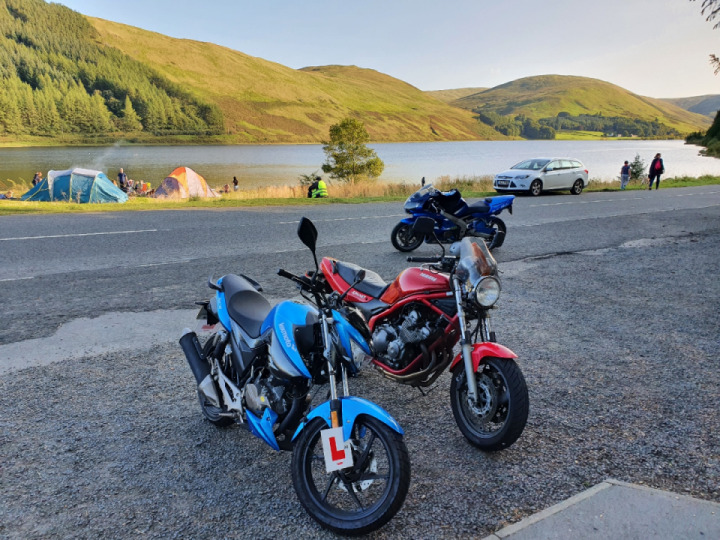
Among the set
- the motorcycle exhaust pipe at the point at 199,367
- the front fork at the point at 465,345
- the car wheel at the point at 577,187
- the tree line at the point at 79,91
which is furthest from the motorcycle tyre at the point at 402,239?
the tree line at the point at 79,91

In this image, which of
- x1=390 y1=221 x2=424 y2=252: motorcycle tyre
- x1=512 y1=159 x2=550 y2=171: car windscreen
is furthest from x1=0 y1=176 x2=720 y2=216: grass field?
x1=390 y1=221 x2=424 y2=252: motorcycle tyre

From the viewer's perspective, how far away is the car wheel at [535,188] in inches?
840

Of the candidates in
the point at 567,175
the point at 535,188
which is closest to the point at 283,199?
the point at 535,188

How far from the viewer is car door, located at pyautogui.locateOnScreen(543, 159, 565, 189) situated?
21.5 m

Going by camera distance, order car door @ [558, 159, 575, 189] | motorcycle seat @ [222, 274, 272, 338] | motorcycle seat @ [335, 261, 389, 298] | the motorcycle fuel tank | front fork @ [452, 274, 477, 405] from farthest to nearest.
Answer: car door @ [558, 159, 575, 189]
motorcycle seat @ [335, 261, 389, 298]
the motorcycle fuel tank
front fork @ [452, 274, 477, 405]
motorcycle seat @ [222, 274, 272, 338]

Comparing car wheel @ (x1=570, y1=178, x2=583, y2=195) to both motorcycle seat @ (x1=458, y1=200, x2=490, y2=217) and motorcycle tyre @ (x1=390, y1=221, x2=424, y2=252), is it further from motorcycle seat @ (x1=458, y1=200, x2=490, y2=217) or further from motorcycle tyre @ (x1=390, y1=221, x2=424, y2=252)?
motorcycle tyre @ (x1=390, y1=221, x2=424, y2=252)

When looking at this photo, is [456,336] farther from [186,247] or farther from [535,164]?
[535,164]

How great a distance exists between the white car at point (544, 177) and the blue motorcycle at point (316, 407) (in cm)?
2028

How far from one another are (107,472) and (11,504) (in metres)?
0.46

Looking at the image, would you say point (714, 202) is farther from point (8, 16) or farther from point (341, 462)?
point (8, 16)

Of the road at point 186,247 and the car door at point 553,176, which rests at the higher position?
the car door at point 553,176

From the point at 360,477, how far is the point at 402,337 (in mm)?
1172

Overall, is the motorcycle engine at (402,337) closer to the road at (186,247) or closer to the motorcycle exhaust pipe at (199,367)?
the motorcycle exhaust pipe at (199,367)

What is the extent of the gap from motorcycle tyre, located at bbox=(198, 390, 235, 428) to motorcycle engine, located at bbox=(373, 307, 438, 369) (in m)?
1.13
